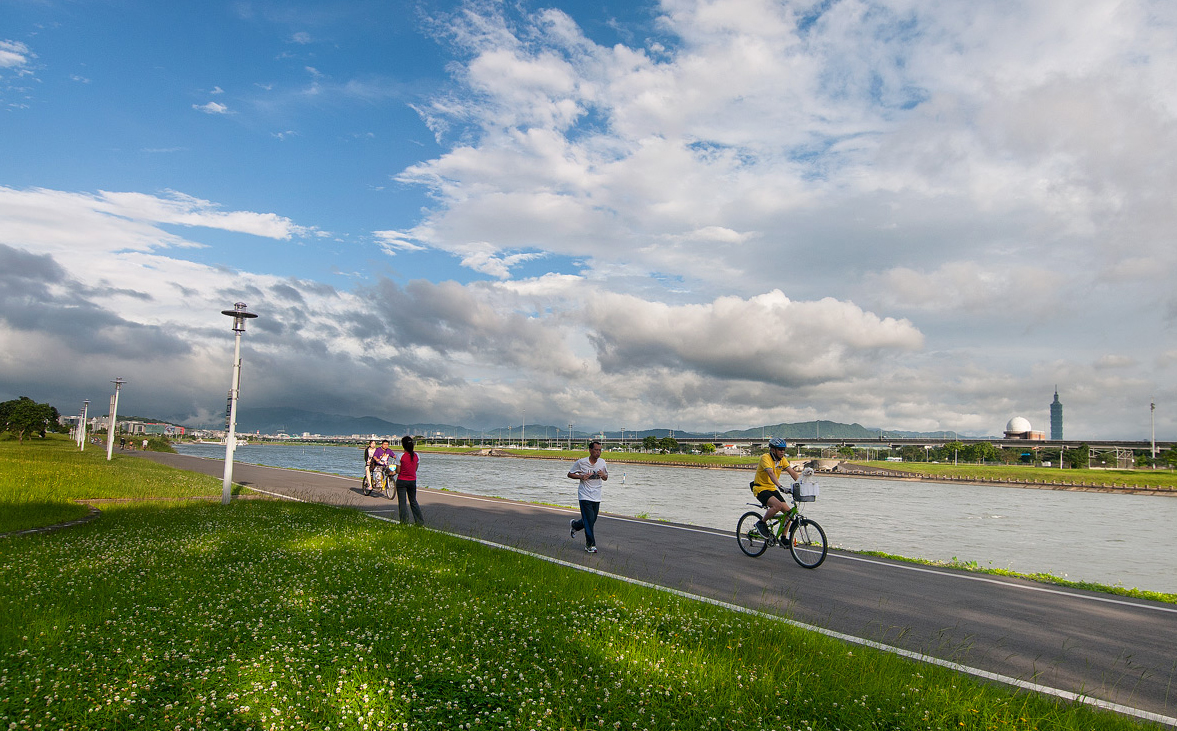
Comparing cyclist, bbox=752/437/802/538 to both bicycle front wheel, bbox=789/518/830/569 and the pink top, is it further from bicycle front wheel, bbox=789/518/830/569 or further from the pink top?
the pink top

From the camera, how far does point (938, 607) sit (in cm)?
987

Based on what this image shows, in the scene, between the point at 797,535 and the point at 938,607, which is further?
the point at 797,535

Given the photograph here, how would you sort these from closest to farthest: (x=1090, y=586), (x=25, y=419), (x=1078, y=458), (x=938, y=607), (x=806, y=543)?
(x=938, y=607), (x=1090, y=586), (x=806, y=543), (x=25, y=419), (x=1078, y=458)

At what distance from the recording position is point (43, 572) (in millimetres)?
8555

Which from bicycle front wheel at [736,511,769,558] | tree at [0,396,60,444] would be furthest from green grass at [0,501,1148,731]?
tree at [0,396,60,444]

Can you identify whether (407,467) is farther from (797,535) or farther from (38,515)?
(797,535)

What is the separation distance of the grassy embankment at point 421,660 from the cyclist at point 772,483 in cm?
505

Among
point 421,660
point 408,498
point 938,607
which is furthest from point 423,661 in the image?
point 408,498

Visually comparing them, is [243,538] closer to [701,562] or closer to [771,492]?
[701,562]

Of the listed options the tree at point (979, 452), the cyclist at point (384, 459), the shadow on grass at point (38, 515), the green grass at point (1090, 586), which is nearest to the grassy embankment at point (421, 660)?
the shadow on grass at point (38, 515)

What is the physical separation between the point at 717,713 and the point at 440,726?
2118mm

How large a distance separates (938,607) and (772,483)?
400 centimetres

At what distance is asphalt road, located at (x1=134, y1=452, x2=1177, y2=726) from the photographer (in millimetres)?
7070

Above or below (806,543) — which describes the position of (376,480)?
below
